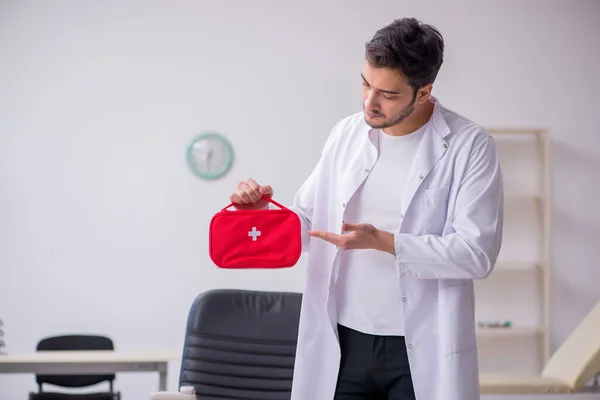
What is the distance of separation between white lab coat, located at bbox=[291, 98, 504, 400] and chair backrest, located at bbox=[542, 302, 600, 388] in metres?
1.58

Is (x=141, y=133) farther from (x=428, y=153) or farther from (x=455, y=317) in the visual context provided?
(x=455, y=317)

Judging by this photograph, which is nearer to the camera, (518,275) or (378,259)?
(378,259)

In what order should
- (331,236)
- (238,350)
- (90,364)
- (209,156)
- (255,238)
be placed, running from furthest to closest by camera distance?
(209,156) → (90,364) → (238,350) → (255,238) → (331,236)

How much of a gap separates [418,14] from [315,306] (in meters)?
3.52

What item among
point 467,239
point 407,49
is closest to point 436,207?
point 467,239

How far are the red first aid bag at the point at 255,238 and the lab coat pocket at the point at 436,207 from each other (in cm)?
31

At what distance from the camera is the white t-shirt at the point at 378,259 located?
180cm

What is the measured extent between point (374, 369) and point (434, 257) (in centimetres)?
29

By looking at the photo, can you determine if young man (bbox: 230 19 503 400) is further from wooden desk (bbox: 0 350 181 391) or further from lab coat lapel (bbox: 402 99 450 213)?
wooden desk (bbox: 0 350 181 391)

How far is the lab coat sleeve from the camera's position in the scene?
173 centimetres

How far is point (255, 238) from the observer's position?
1.92 metres

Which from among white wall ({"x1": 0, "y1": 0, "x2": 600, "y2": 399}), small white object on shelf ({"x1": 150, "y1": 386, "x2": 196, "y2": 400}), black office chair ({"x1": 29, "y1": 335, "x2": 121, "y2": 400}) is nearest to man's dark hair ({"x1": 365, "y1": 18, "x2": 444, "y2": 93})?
small white object on shelf ({"x1": 150, "y1": 386, "x2": 196, "y2": 400})

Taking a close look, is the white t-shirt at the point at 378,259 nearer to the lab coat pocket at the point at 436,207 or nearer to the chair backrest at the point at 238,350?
the lab coat pocket at the point at 436,207

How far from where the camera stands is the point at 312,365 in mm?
1898
